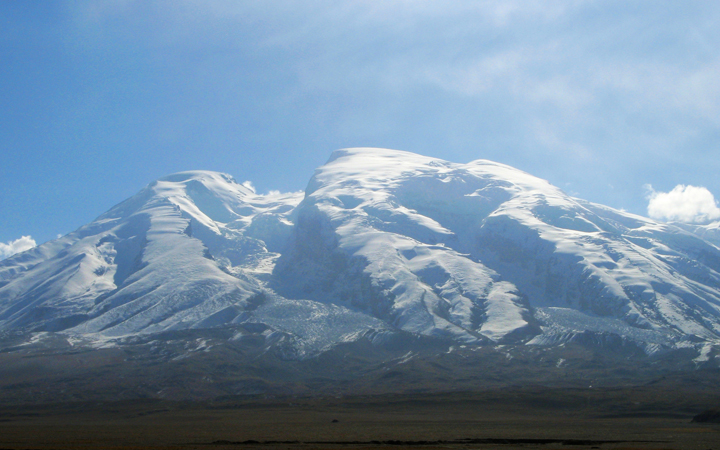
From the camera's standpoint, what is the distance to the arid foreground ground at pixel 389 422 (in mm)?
81500

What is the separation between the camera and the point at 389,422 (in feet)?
404

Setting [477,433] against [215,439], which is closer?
[215,439]

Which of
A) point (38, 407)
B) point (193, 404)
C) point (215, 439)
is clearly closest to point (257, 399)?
point (193, 404)

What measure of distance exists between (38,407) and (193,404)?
44.6 metres

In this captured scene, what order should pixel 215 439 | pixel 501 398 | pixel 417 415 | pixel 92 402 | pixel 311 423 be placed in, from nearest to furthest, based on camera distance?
pixel 215 439 → pixel 311 423 → pixel 417 415 → pixel 501 398 → pixel 92 402

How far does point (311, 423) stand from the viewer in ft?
397

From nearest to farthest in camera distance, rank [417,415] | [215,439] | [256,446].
→ [256,446], [215,439], [417,415]

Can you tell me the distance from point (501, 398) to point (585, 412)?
2693 centimetres

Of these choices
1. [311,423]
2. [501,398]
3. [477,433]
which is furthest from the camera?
[501,398]

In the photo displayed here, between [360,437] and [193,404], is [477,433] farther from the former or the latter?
[193,404]

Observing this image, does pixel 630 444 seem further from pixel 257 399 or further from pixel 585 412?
pixel 257 399

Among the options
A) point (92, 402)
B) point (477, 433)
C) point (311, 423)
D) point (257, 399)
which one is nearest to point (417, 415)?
point (311, 423)

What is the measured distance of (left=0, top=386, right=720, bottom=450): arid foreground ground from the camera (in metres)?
81.5

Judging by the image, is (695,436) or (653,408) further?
(653,408)
